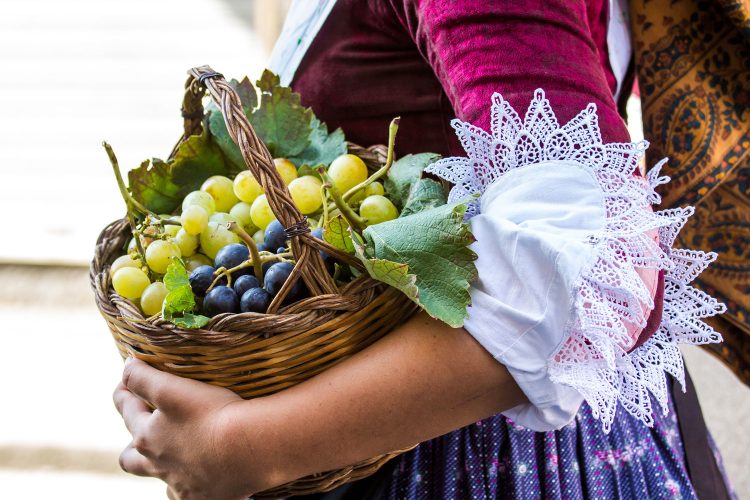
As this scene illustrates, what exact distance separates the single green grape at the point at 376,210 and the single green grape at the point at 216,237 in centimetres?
15

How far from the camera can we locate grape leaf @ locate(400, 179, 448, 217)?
71 cm

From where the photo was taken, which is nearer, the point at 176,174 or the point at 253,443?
the point at 253,443

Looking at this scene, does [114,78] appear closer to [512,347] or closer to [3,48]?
[3,48]

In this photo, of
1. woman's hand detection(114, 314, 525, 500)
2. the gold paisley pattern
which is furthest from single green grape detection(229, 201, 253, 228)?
the gold paisley pattern

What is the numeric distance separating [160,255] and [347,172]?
0.72 feet

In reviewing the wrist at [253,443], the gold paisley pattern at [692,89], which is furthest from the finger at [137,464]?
the gold paisley pattern at [692,89]

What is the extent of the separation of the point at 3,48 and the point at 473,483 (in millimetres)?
3660

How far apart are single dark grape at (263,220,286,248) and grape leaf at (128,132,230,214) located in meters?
0.19

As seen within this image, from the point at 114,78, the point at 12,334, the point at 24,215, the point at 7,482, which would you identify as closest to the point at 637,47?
the point at 7,482

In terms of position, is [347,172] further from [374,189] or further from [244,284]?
[244,284]

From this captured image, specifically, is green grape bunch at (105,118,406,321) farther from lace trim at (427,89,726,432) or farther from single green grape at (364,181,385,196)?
lace trim at (427,89,726,432)

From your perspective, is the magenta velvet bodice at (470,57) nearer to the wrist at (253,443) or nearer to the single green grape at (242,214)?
the single green grape at (242,214)

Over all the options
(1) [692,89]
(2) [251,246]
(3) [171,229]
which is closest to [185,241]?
(3) [171,229]

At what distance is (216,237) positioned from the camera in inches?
30.3
